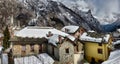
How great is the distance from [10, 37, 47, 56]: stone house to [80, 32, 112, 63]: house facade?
10928 mm

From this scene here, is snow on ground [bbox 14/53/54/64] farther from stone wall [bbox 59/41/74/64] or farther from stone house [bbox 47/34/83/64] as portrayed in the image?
stone wall [bbox 59/41/74/64]

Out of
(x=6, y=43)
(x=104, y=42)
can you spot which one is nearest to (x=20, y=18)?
(x=6, y=43)

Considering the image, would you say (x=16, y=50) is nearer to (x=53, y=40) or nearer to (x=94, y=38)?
(x=53, y=40)

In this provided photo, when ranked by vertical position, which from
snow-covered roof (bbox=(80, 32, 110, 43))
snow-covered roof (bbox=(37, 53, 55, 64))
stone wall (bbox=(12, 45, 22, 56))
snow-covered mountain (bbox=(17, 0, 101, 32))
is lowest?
snow-covered mountain (bbox=(17, 0, 101, 32))

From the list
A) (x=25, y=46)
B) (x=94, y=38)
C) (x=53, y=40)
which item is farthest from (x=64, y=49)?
(x=25, y=46)

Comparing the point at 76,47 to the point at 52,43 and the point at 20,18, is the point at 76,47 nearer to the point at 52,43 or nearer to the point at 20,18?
the point at 52,43

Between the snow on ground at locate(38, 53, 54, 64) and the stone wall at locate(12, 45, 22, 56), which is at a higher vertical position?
the stone wall at locate(12, 45, 22, 56)

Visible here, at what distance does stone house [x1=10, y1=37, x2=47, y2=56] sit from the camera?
189ft

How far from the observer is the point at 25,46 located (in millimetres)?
58156

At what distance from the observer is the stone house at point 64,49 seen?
5550cm

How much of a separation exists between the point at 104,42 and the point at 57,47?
10.5 m

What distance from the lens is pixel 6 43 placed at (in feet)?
206

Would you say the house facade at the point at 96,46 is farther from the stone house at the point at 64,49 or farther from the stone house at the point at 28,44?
the stone house at the point at 28,44

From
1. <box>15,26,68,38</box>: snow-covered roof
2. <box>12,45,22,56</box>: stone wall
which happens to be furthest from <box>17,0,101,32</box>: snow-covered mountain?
<box>12,45,22,56</box>: stone wall
